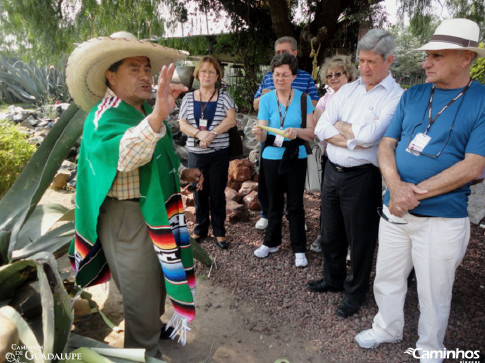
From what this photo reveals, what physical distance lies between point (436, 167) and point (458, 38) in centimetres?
73

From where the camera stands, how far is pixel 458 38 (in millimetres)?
2088

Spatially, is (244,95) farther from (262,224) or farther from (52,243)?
(52,243)

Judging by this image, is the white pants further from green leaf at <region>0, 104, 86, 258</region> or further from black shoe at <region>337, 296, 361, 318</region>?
green leaf at <region>0, 104, 86, 258</region>

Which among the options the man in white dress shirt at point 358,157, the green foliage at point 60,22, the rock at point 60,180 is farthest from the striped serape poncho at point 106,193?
the green foliage at point 60,22

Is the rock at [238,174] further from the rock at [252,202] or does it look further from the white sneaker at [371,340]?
the white sneaker at [371,340]

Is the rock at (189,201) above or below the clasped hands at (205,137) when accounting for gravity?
below

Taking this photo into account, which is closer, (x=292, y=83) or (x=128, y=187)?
(x=128, y=187)

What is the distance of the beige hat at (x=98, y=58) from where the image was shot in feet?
6.12

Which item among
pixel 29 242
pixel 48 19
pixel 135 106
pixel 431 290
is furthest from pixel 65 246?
pixel 48 19

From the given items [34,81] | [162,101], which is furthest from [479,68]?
[34,81]

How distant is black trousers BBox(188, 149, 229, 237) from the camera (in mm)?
3904

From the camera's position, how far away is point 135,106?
2109 mm

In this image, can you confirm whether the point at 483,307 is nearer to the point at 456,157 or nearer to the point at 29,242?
the point at 456,157

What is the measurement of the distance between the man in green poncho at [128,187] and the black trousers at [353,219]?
1.26 metres
